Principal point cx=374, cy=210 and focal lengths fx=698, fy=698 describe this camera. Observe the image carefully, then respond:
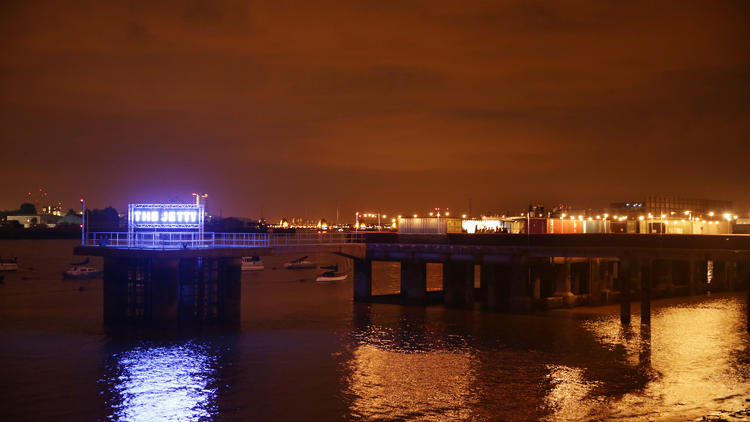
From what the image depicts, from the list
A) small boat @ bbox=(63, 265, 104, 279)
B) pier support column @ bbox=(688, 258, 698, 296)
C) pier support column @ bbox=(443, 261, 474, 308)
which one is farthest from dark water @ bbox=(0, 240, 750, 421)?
small boat @ bbox=(63, 265, 104, 279)

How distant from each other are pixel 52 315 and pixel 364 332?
84.8 ft

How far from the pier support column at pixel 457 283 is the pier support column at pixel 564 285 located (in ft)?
22.6

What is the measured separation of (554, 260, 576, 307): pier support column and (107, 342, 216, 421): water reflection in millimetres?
30206

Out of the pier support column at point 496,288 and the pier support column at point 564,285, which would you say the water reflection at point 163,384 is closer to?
the pier support column at point 496,288

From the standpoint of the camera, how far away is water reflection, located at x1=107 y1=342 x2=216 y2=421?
88.7ft

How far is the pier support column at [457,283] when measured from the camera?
5719 centimetres

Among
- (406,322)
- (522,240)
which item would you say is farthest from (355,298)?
(522,240)

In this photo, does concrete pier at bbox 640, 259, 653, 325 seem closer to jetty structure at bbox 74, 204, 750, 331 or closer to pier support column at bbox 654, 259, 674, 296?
jetty structure at bbox 74, 204, 750, 331

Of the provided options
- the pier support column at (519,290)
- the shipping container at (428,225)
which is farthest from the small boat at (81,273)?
the pier support column at (519,290)

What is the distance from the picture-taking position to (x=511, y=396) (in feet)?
97.8

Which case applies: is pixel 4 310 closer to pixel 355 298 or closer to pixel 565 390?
pixel 355 298

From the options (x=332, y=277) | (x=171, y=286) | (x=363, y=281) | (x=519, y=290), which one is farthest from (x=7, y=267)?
(x=519, y=290)

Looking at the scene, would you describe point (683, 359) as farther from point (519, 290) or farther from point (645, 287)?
point (519, 290)

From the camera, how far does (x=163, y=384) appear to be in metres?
31.0
